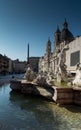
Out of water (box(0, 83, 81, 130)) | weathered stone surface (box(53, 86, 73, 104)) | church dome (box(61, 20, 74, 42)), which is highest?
church dome (box(61, 20, 74, 42))

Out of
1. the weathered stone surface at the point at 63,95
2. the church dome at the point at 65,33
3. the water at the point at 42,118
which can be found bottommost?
the water at the point at 42,118

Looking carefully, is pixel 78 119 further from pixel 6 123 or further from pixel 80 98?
pixel 6 123

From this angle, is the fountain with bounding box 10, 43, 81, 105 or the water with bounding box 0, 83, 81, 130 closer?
the water with bounding box 0, 83, 81, 130

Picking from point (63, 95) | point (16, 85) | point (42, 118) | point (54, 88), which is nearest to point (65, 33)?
point (16, 85)

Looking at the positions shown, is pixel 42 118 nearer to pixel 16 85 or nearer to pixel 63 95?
pixel 63 95

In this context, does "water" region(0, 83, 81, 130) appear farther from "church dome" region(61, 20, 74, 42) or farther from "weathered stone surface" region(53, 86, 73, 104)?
"church dome" region(61, 20, 74, 42)

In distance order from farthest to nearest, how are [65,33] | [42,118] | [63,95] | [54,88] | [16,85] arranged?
[65,33] → [16,85] → [54,88] → [63,95] → [42,118]

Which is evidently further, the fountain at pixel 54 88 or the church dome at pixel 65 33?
the church dome at pixel 65 33

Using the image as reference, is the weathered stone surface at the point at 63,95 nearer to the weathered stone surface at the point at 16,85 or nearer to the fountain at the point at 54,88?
the fountain at the point at 54,88

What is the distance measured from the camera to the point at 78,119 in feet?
38.0

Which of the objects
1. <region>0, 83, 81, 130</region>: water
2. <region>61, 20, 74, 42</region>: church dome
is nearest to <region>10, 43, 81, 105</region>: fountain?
<region>0, 83, 81, 130</region>: water

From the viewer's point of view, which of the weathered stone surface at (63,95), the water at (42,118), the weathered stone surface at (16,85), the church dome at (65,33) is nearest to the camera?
the water at (42,118)

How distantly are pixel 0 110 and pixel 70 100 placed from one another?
5018 millimetres

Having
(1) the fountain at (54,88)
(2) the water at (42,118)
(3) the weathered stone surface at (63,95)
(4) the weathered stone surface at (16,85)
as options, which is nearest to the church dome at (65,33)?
(4) the weathered stone surface at (16,85)
